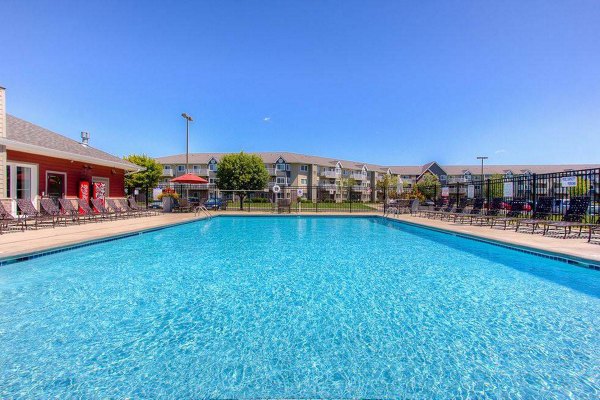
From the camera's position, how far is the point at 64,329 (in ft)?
10.7

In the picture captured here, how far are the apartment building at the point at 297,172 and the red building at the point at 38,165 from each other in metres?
33.3

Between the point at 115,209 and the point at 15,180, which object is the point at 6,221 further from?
the point at 115,209

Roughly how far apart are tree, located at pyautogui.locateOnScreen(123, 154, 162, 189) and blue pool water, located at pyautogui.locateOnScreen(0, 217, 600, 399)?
34.4m

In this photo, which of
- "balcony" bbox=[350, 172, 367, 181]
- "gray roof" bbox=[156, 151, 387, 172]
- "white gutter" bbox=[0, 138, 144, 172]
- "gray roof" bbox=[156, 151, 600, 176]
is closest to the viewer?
"white gutter" bbox=[0, 138, 144, 172]

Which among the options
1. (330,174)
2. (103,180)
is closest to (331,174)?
(330,174)

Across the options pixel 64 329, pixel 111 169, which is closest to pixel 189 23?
pixel 111 169

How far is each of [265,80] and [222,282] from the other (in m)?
17.8

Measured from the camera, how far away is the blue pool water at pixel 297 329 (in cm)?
235

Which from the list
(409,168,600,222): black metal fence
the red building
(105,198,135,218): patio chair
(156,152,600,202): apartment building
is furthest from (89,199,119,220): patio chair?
(156,152,600,202): apartment building

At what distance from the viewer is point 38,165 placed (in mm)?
12148

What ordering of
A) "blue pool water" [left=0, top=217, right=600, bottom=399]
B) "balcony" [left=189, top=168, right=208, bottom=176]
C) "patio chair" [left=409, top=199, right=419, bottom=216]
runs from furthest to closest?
"balcony" [left=189, top=168, right=208, bottom=176] → "patio chair" [left=409, top=199, right=419, bottom=216] → "blue pool water" [left=0, top=217, right=600, bottom=399]

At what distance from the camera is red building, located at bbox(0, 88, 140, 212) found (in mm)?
10586

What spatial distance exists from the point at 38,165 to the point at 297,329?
47.0ft

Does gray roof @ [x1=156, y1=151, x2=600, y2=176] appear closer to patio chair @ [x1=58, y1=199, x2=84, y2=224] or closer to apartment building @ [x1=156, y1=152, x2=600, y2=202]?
apartment building @ [x1=156, y1=152, x2=600, y2=202]
